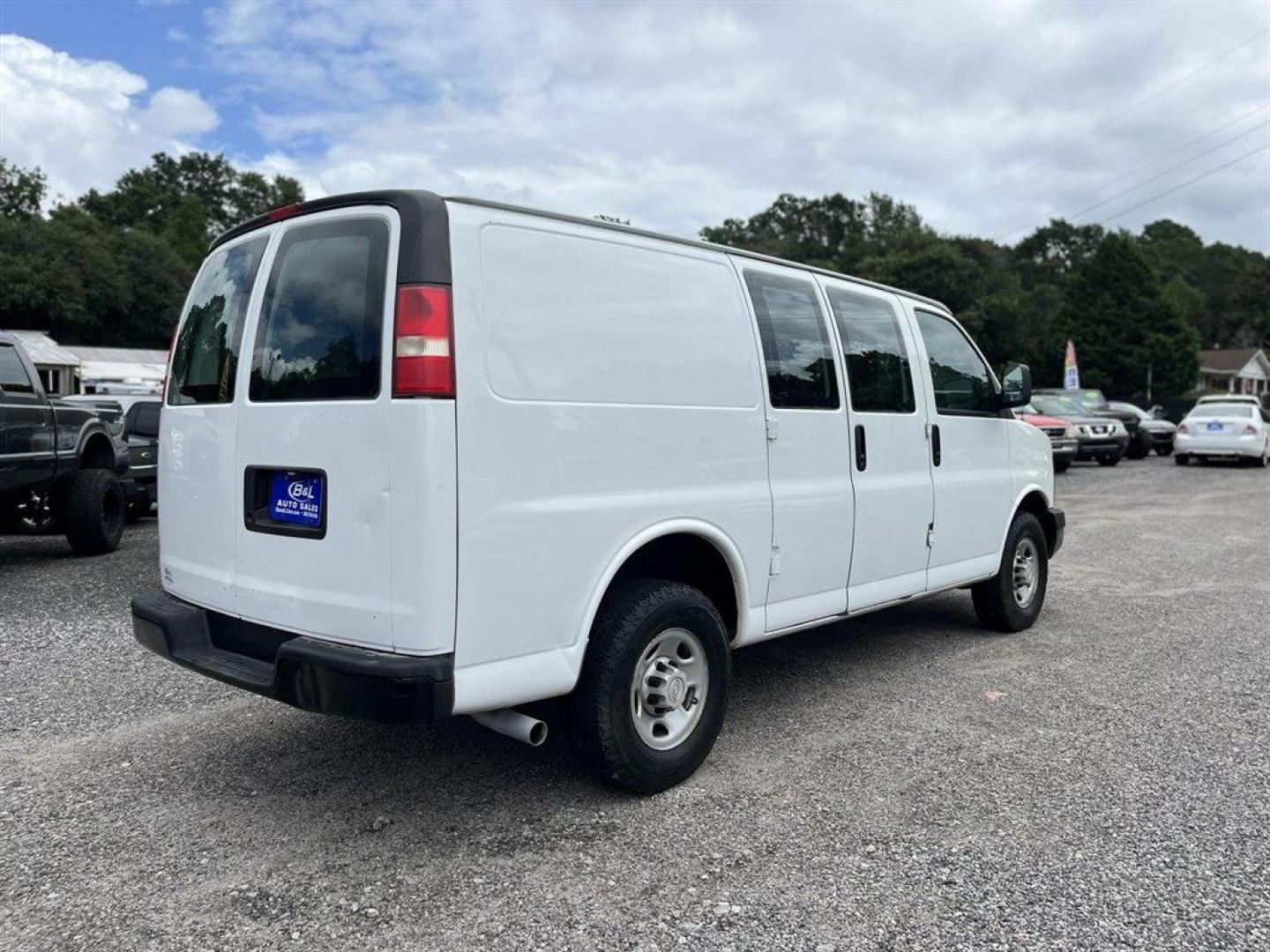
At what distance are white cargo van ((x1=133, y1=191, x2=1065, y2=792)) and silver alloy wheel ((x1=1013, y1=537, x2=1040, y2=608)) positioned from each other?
7.10 feet

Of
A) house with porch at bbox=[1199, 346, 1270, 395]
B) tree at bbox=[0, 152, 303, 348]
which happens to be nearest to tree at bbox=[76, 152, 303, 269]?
tree at bbox=[0, 152, 303, 348]

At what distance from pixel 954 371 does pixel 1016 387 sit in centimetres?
49

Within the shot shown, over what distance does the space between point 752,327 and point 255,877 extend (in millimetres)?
2789

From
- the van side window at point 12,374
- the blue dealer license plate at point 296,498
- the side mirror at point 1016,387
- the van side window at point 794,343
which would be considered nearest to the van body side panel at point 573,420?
the van side window at point 794,343

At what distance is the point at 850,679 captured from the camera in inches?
205

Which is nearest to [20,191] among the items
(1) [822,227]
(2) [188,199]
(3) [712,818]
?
(2) [188,199]

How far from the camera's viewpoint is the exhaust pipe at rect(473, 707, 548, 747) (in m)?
3.23

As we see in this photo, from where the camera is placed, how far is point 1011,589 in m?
6.11

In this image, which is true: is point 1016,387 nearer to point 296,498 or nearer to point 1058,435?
point 296,498

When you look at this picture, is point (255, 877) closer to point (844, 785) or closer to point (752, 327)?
point (844, 785)

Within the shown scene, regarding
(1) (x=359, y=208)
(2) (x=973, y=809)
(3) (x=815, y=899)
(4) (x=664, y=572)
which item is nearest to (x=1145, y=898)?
(2) (x=973, y=809)

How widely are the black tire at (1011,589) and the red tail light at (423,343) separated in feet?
13.8

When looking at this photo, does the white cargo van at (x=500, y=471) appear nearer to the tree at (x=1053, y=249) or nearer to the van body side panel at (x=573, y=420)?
the van body side panel at (x=573, y=420)

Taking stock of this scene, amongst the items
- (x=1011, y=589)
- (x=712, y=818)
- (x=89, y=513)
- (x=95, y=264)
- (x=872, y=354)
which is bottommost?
(x=712, y=818)
